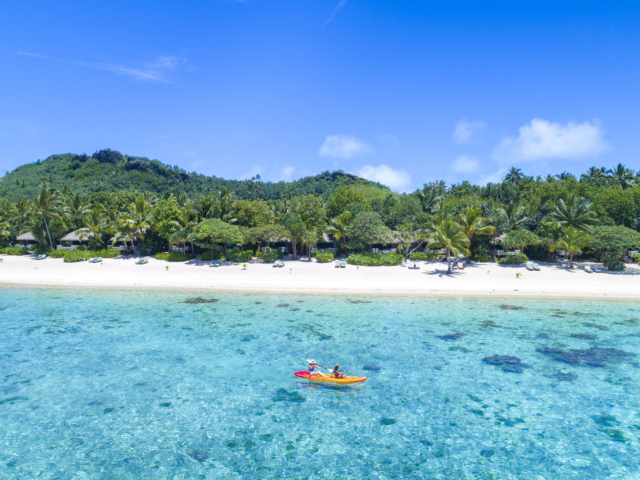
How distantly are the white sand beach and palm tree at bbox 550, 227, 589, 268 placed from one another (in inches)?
78.8

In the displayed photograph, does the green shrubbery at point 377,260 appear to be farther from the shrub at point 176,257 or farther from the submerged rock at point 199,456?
the submerged rock at point 199,456

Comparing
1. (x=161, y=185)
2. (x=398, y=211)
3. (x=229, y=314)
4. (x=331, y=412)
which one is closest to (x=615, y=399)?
(x=331, y=412)

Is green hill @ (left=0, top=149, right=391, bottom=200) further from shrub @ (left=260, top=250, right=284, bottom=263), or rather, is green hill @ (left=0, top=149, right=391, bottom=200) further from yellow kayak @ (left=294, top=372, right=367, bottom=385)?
yellow kayak @ (left=294, top=372, right=367, bottom=385)

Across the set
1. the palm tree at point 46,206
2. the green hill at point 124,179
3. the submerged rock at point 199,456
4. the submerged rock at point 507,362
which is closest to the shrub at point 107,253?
the palm tree at point 46,206

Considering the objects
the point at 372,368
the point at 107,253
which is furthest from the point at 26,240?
the point at 372,368

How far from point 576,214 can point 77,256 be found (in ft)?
181

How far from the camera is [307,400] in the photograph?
12.7 meters

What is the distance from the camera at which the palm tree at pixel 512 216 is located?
4239 centimetres

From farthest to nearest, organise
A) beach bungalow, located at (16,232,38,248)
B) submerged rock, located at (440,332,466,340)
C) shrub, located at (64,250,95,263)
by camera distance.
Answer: beach bungalow, located at (16,232,38,248)
shrub, located at (64,250,95,263)
submerged rock, located at (440,332,466,340)

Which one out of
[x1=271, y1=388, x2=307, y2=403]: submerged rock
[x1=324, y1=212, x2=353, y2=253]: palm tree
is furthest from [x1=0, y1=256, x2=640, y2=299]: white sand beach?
[x1=271, y1=388, x2=307, y2=403]: submerged rock

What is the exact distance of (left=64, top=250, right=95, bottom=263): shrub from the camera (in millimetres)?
42131

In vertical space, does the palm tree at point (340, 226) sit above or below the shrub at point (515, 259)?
above

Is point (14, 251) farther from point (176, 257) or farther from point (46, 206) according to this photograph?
point (176, 257)

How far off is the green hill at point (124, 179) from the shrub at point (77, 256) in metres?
55.1
